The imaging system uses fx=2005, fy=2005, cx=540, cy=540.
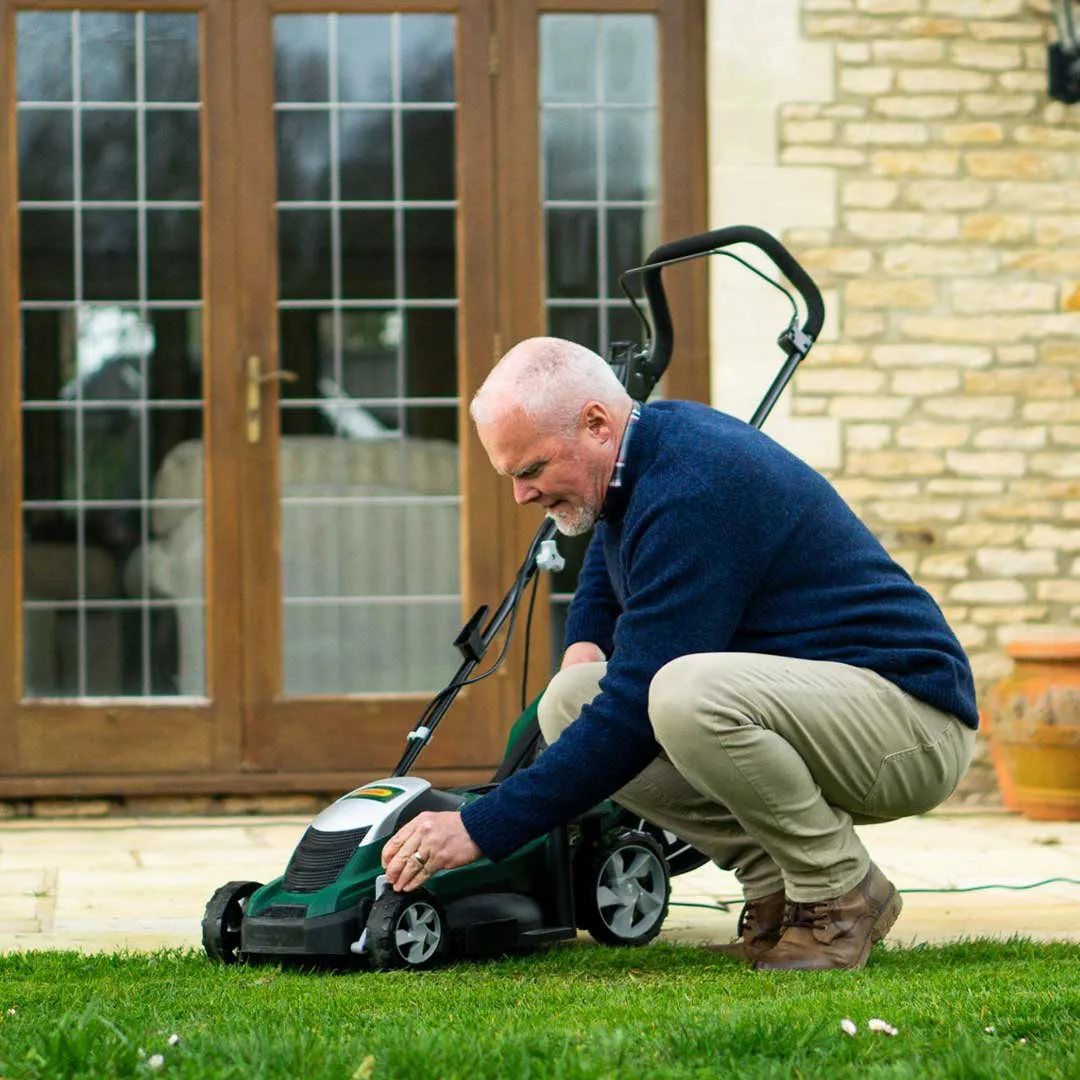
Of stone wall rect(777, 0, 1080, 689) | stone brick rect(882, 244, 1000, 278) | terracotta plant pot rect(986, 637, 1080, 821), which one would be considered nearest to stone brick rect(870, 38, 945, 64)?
stone wall rect(777, 0, 1080, 689)

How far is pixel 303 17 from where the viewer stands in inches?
269

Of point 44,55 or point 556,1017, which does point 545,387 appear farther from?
point 44,55

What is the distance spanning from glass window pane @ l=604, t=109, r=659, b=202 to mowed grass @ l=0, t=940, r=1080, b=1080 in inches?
146

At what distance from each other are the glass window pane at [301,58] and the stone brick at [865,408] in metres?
2.04

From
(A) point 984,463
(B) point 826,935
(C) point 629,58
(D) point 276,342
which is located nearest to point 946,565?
(A) point 984,463

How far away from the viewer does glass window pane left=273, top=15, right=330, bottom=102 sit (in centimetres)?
681

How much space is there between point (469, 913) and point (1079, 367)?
4.15 metres

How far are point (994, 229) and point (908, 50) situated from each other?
27.0 inches

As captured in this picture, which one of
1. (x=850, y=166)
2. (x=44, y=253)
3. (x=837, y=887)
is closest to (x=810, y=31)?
(x=850, y=166)

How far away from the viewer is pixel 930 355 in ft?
22.7

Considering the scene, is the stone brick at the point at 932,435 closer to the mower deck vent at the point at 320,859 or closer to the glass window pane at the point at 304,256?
the glass window pane at the point at 304,256

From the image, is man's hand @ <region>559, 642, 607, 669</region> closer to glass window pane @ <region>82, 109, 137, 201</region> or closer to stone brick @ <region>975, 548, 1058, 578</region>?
stone brick @ <region>975, 548, 1058, 578</region>

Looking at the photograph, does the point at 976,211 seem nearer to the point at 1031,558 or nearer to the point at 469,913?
the point at 1031,558

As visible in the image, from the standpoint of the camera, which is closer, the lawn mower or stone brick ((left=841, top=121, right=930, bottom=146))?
the lawn mower
